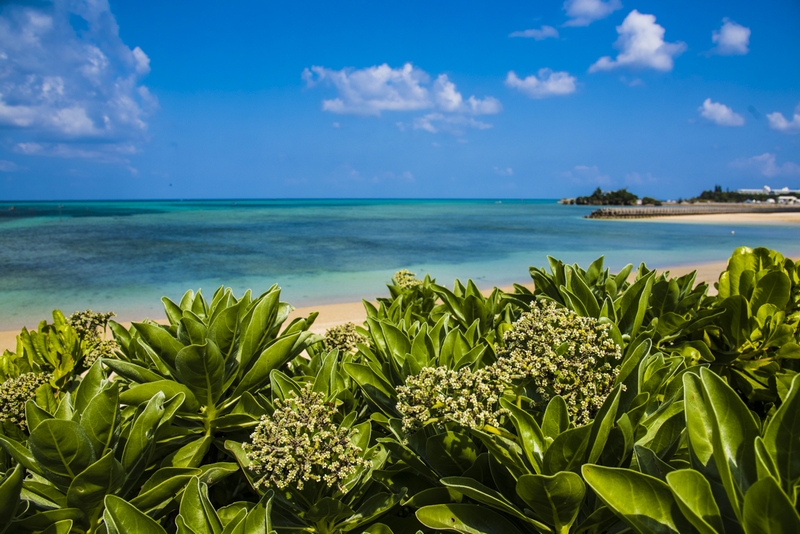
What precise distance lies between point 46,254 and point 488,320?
103ft

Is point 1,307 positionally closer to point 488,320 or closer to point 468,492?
point 488,320

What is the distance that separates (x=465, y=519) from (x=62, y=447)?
1200 millimetres

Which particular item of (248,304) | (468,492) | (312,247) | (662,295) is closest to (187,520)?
(468,492)

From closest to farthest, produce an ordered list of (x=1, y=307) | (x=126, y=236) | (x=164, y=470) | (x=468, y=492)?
1. (x=468, y=492)
2. (x=164, y=470)
3. (x=1, y=307)
4. (x=126, y=236)

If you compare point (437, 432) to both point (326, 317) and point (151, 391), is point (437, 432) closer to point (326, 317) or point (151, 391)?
point (151, 391)

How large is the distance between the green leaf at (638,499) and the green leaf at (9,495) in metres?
1.42

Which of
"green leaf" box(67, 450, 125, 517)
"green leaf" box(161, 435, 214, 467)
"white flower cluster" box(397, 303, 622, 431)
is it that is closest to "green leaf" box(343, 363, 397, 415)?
"white flower cluster" box(397, 303, 622, 431)

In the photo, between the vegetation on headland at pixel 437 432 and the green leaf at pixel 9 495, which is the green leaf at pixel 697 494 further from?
the green leaf at pixel 9 495

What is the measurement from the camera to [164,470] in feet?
5.46

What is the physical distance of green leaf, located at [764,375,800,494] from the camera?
1.03m

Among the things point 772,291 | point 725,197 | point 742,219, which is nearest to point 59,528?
point 772,291

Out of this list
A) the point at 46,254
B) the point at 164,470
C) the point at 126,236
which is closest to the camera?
the point at 164,470

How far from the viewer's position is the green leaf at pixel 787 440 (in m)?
1.03

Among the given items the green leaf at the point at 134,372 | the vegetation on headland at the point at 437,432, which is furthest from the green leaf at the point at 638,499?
the green leaf at the point at 134,372
